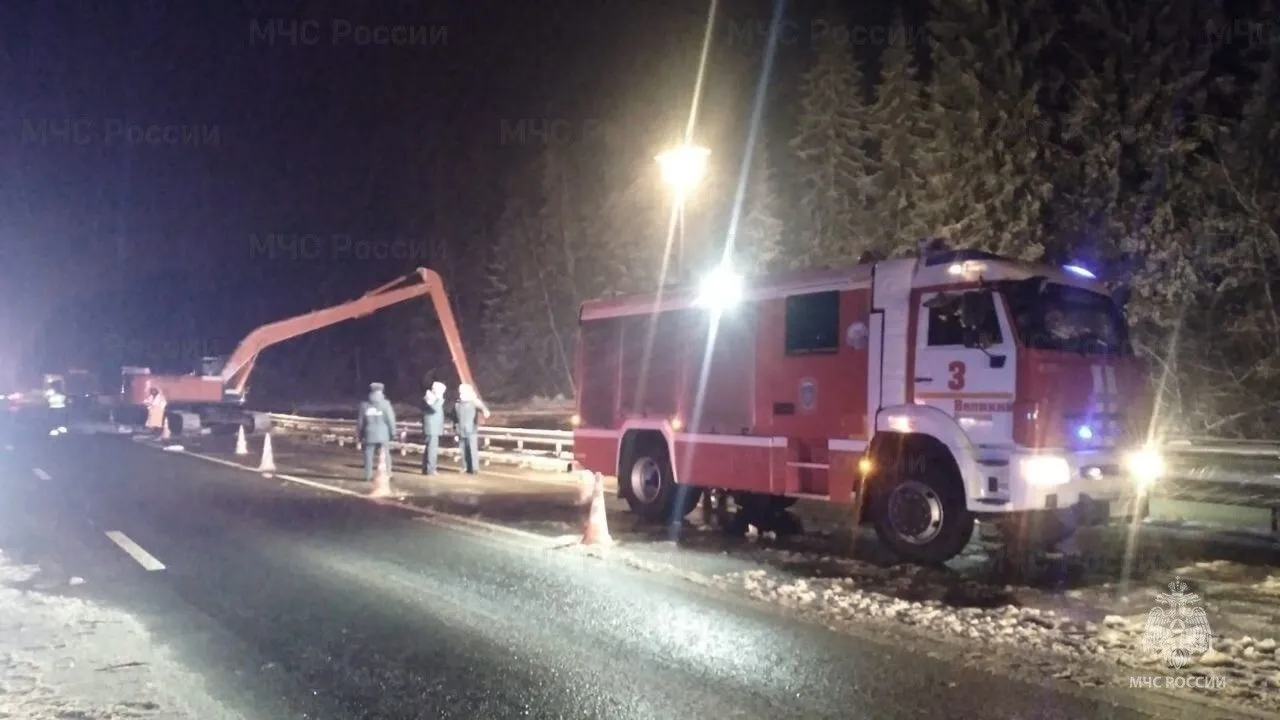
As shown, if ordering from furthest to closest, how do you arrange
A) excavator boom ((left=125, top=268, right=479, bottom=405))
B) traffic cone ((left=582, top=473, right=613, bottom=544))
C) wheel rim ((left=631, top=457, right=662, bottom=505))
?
excavator boom ((left=125, top=268, right=479, bottom=405)) < wheel rim ((left=631, top=457, right=662, bottom=505)) < traffic cone ((left=582, top=473, right=613, bottom=544))

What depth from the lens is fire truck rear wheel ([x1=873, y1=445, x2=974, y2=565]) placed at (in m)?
10.9

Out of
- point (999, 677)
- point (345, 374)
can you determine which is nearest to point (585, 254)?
point (345, 374)

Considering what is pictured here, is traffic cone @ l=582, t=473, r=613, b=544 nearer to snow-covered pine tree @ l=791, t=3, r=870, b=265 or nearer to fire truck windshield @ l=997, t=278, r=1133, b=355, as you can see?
fire truck windshield @ l=997, t=278, r=1133, b=355

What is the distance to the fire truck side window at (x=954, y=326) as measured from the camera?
10578mm

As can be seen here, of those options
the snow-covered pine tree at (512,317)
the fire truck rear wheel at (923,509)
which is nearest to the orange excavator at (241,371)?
the snow-covered pine tree at (512,317)

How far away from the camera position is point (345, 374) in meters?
76.0

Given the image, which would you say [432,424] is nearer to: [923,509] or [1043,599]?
[923,509]

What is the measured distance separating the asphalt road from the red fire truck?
2.60 metres

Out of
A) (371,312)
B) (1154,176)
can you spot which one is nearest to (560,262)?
(371,312)

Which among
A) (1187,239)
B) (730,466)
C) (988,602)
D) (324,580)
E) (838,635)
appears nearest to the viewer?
(838,635)

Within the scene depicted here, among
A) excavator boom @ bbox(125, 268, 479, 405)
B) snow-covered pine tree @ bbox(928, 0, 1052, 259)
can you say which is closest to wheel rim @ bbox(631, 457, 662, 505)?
excavator boom @ bbox(125, 268, 479, 405)

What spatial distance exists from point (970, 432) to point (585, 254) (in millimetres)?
42528

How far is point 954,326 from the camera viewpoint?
35.9 feet

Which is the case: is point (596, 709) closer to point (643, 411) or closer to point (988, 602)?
point (988, 602)
